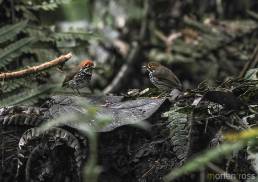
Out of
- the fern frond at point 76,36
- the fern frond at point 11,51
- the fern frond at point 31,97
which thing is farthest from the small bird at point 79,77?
the fern frond at point 31,97

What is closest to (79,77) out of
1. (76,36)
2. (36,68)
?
(76,36)

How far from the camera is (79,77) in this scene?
4.91 meters

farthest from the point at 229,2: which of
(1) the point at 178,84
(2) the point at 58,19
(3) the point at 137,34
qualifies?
(1) the point at 178,84

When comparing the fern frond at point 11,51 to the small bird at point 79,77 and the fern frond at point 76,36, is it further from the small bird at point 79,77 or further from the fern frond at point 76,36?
the fern frond at point 76,36

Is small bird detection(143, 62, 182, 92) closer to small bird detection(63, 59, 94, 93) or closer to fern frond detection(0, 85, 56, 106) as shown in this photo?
small bird detection(63, 59, 94, 93)

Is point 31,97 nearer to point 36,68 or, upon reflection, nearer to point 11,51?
point 36,68

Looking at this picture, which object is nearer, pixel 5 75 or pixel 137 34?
pixel 5 75

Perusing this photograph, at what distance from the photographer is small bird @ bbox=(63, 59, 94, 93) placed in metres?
4.91

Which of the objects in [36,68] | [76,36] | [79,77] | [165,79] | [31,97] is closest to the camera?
[31,97]

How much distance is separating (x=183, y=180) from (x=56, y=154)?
66 centimetres

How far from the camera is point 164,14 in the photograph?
8.16 meters

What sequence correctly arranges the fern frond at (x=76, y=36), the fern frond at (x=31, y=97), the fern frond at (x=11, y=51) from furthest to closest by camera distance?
the fern frond at (x=76, y=36), the fern frond at (x=11, y=51), the fern frond at (x=31, y=97)

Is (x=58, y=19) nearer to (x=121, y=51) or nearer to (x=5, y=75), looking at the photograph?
(x=121, y=51)

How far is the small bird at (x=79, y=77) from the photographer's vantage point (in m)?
4.91
